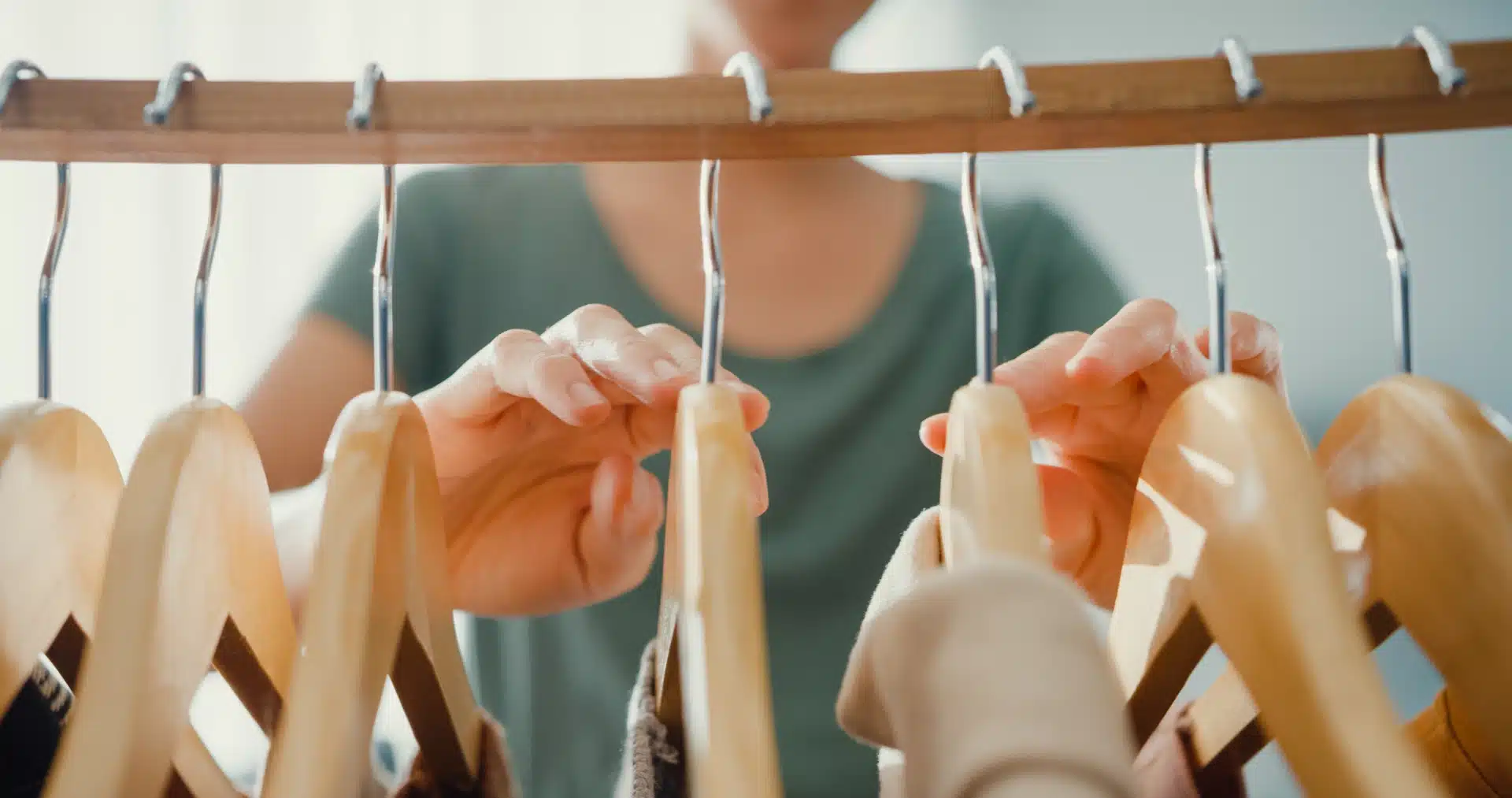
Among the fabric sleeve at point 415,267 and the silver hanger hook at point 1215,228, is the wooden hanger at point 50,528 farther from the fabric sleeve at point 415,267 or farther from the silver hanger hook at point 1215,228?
the fabric sleeve at point 415,267

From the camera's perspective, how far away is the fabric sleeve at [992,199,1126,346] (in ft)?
2.88

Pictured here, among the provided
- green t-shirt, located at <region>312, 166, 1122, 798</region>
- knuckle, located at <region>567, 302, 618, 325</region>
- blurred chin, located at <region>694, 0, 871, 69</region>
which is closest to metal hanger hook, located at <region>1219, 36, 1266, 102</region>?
knuckle, located at <region>567, 302, 618, 325</region>

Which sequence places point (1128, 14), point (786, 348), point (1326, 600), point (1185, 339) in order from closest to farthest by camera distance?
point (1326, 600), point (1185, 339), point (786, 348), point (1128, 14)

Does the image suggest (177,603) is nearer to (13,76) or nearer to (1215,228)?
(13,76)

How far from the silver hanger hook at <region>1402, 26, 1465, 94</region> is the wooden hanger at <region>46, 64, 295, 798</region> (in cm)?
35

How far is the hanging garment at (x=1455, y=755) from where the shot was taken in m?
0.32

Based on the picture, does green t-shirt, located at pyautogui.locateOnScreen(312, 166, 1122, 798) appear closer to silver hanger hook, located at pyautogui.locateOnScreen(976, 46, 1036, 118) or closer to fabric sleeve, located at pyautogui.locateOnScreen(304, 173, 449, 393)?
fabric sleeve, located at pyautogui.locateOnScreen(304, 173, 449, 393)

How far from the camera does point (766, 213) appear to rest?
2.95ft

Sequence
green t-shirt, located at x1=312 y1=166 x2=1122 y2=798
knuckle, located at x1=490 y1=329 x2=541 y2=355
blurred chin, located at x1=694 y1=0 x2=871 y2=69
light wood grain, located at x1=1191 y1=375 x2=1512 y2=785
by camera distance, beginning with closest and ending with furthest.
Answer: light wood grain, located at x1=1191 y1=375 x2=1512 y2=785 → knuckle, located at x1=490 y1=329 x2=541 y2=355 → blurred chin, located at x1=694 y1=0 x2=871 y2=69 → green t-shirt, located at x1=312 y1=166 x2=1122 y2=798

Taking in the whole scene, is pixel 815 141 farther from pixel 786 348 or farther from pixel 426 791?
pixel 786 348

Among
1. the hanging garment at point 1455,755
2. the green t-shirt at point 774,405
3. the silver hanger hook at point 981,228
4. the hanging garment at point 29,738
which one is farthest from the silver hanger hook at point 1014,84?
the green t-shirt at point 774,405

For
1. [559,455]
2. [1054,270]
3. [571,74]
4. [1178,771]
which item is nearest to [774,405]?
[1054,270]

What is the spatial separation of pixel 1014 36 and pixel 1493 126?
110 cm

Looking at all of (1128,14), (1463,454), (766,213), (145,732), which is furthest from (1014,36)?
(145,732)
